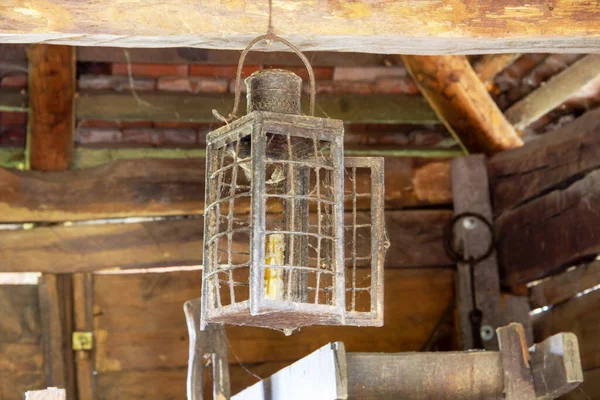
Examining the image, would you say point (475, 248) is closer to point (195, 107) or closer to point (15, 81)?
point (195, 107)

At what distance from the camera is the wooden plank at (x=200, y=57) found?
162 inches

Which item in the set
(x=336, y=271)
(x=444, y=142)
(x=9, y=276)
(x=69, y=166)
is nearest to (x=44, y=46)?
(x=69, y=166)

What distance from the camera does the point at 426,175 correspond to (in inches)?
165

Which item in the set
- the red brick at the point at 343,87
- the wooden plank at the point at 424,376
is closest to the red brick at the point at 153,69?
the red brick at the point at 343,87

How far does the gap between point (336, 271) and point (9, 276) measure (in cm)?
219

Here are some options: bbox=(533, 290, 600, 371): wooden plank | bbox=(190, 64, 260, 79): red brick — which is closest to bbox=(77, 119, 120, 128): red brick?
bbox=(190, 64, 260, 79): red brick

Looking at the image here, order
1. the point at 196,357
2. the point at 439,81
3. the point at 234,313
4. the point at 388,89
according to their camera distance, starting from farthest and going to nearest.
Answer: the point at 388,89 < the point at 439,81 < the point at 196,357 < the point at 234,313

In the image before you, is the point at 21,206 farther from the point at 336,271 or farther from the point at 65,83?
the point at 336,271

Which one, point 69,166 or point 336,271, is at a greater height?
point 69,166

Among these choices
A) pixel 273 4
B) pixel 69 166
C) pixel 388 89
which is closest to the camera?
pixel 273 4

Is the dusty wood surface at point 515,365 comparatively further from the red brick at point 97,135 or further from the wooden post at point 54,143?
the red brick at point 97,135

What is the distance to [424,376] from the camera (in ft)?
7.80

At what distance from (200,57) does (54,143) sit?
0.72 metres

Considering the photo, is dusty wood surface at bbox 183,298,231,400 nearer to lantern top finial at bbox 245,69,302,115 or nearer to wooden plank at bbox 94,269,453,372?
wooden plank at bbox 94,269,453,372
